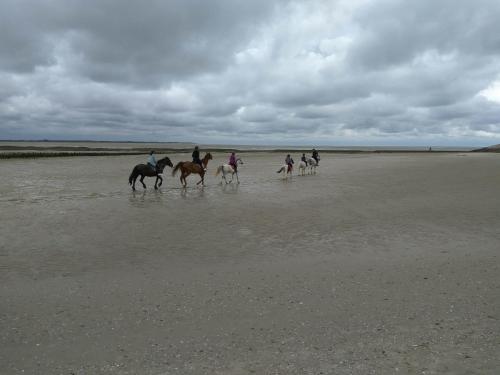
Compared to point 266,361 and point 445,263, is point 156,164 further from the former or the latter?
point 266,361

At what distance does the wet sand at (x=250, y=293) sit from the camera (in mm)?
4477

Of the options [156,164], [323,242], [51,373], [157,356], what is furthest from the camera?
[156,164]

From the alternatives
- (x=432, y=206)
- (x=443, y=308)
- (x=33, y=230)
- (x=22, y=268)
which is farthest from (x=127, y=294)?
(x=432, y=206)

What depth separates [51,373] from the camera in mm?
4207

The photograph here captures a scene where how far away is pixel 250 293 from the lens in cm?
635

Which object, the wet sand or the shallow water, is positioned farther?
the shallow water

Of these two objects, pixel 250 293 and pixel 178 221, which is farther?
pixel 178 221

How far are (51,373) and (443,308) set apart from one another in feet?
17.1

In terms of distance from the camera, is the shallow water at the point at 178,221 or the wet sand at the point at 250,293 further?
the shallow water at the point at 178,221

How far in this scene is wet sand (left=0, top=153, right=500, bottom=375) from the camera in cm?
448

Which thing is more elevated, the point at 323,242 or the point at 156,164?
the point at 156,164

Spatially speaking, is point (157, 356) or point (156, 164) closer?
point (157, 356)

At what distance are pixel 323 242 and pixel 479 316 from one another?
4.40 m

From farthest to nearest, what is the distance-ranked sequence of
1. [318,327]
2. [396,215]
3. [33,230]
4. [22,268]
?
[396,215]
[33,230]
[22,268]
[318,327]
